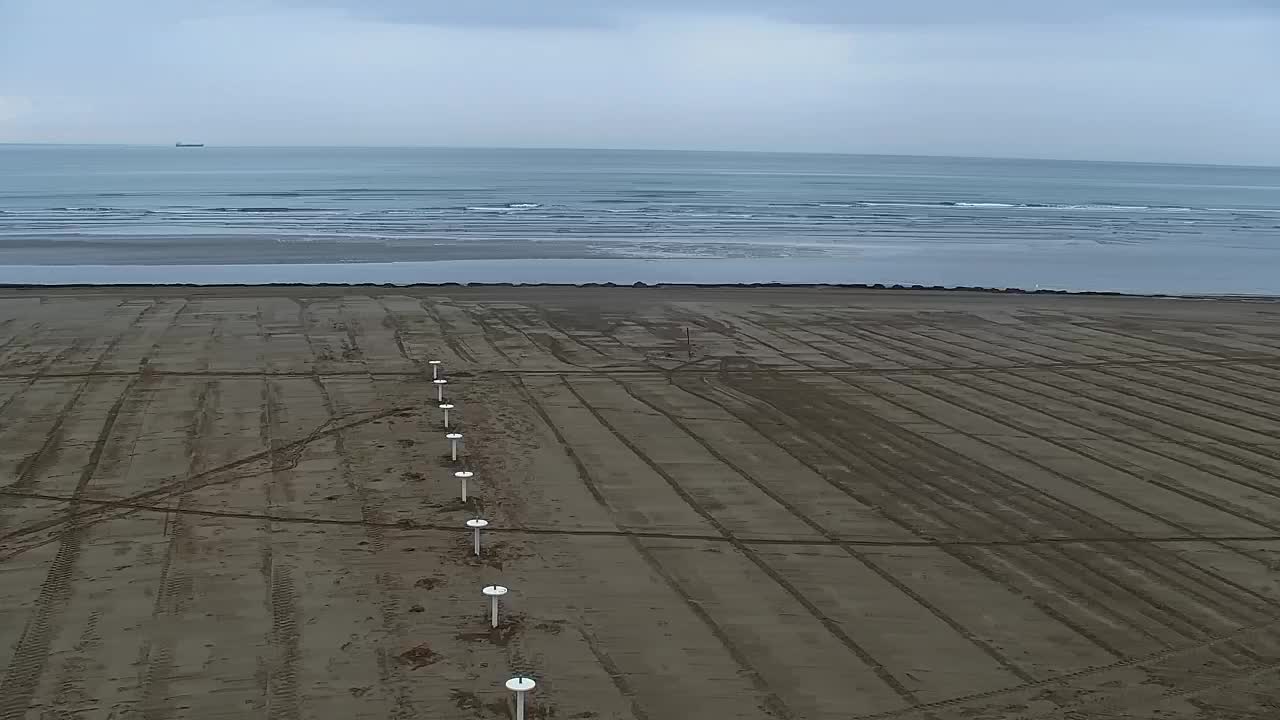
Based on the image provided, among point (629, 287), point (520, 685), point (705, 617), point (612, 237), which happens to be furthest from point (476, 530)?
point (612, 237)

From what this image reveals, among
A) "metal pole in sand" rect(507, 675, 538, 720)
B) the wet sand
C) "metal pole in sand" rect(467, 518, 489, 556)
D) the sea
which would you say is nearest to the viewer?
"metal pole in sand" rect(507, 675, 538, 720)

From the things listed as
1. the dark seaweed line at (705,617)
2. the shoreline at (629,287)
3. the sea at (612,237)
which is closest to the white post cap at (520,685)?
the dark seaweed line at (705,617)

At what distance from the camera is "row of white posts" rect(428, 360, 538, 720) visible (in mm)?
6805

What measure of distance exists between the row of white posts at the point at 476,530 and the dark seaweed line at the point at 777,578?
213cm

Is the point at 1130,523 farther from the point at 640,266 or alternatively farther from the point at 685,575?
the point at 640,266

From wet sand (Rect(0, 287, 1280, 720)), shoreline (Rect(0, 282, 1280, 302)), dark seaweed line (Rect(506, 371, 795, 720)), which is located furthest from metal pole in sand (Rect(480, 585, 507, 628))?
shoreline (Rect(0, 282, 1280, 302))

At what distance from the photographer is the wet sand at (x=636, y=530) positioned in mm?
7812

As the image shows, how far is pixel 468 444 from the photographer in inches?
547

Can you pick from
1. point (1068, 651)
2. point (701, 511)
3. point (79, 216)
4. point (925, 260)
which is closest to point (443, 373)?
point (701, 511)

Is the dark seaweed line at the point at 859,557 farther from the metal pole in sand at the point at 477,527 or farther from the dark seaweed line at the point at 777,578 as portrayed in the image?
the metal pole in sand at the point at 477,527

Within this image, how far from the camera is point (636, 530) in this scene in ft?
35.8

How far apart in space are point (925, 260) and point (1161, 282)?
8119 mm

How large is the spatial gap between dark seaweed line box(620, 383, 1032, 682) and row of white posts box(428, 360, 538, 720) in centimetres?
276

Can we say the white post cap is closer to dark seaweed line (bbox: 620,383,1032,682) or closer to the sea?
Result: dark seaweed line (bbox: 620,383,1032,682)
